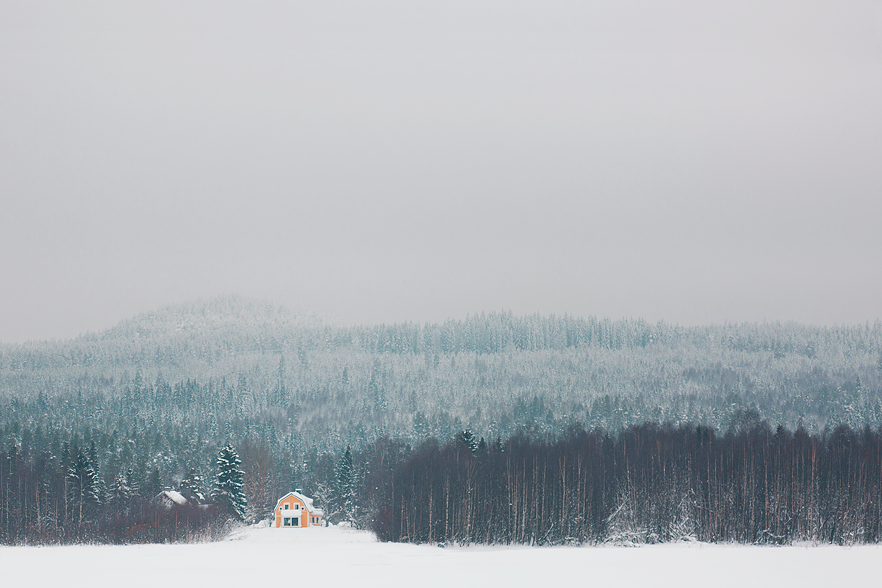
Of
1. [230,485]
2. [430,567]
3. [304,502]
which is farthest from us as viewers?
[304,502]

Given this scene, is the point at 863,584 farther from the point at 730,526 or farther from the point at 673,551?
the point at 730,526

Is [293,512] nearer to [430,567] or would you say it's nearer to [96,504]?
[96,504]

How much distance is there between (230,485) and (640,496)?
134 feet

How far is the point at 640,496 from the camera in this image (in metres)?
78.3

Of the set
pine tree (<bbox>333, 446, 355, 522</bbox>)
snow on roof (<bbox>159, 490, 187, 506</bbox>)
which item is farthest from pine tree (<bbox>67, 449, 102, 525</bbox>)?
pine tree (<bbox>333, 446, 355, 522</bbox>)

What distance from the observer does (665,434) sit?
93.1 m

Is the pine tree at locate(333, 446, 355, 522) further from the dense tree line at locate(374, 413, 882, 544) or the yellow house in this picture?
the dense tree line at locate(374, 413, 882, 544)

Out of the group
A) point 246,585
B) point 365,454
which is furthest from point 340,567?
point 365,454

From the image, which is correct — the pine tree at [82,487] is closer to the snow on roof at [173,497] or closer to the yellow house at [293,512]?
the snow on roof at [173,497]

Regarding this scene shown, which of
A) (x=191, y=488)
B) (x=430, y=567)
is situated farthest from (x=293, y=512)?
(x=430, y=567)

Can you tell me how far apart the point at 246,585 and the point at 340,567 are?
9458 mm

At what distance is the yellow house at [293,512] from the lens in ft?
346

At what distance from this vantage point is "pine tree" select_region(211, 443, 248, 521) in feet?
299

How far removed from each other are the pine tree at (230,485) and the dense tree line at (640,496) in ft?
62.2
